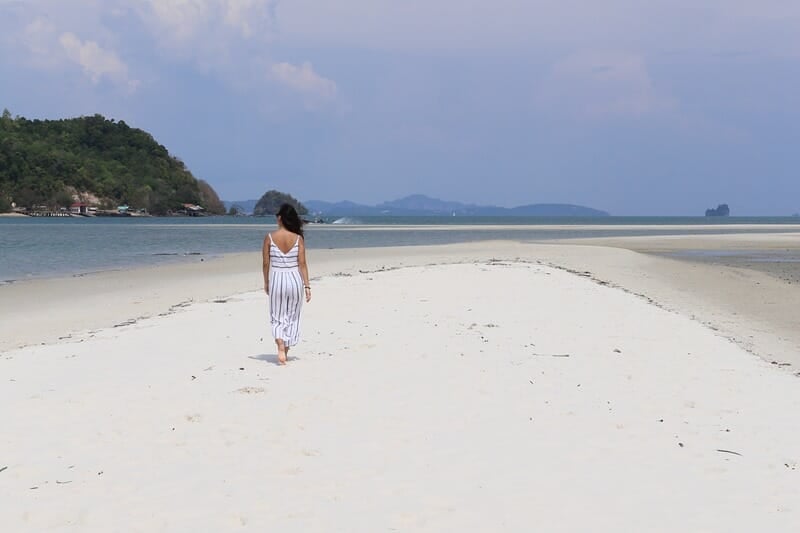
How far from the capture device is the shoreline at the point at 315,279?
41.6ft

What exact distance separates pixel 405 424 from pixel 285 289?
3055mm

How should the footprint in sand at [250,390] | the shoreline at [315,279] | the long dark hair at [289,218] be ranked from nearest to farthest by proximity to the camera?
the footprint in sand at [250,390]
the long dark hair at [289,218]
the shoreline at [315,279]

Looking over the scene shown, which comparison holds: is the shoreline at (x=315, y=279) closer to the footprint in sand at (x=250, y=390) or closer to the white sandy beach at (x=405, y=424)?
the white sandy beach at (x=405, y=424)

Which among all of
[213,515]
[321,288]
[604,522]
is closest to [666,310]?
[321,288]

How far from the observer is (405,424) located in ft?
21.4

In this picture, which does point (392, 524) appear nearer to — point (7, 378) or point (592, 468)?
point (592, 468)

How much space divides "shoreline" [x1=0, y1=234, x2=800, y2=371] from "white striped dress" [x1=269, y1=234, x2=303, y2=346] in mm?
4046

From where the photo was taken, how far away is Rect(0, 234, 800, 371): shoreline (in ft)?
41.6

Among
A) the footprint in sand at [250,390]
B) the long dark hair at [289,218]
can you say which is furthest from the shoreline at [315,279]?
the footprint in sand at [250,390]

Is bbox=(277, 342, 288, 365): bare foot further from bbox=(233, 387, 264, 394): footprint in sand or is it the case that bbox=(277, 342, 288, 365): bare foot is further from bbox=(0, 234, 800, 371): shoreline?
bbox=(0, 234, 800, 371): shoreline

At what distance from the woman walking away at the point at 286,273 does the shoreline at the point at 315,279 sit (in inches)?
159

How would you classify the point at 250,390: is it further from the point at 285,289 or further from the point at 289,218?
the point at 289,218

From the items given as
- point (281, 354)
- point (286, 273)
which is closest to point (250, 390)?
point (281, 354)

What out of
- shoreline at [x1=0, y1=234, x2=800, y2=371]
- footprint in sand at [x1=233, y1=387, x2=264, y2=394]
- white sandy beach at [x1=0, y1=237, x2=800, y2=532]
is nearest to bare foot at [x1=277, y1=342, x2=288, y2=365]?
white sandy beach at [x1=0, y1=237, x2=800, y2=532]
